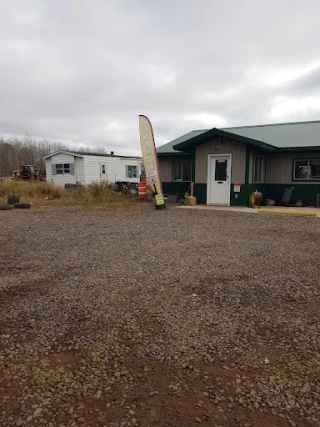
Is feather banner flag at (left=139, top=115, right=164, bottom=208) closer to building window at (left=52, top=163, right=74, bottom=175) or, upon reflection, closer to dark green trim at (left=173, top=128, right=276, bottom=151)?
dark green trim at (left=173, top=128, right=276, bottom=151)

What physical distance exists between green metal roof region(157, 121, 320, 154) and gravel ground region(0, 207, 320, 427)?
26.0 feet

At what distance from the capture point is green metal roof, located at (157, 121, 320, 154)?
39.8 ft

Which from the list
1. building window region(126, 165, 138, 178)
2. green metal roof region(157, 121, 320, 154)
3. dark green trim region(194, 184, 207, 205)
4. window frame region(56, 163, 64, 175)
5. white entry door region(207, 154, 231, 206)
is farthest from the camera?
building window region(126, 165, 138, 178)

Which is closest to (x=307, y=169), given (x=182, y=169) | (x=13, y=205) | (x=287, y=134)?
(x=287, y=134)

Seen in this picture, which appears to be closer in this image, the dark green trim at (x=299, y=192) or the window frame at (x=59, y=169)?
the dark green trim at (x=299, y=192)

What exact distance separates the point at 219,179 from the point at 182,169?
9.78ft

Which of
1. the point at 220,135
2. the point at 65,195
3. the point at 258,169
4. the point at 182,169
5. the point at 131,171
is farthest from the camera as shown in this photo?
the point at 131,171

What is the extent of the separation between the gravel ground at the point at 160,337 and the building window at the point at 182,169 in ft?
32.0

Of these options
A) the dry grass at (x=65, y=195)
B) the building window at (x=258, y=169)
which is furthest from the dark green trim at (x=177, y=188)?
the building window at (x=258, y=169)

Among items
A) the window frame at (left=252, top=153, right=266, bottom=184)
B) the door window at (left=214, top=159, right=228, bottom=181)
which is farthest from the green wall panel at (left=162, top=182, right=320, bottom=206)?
the door window at (left=214, top=159, right=228, bottom=181)

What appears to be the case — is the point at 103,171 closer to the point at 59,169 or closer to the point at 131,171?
the point at 131,171

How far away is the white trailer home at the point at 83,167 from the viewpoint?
23.2 metres

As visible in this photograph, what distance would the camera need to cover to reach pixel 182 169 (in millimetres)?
15055

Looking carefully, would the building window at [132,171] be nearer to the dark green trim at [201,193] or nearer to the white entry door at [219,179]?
the dark green trim at [201,193]
